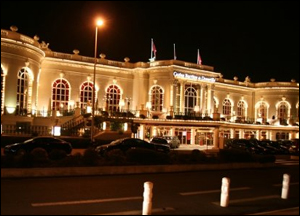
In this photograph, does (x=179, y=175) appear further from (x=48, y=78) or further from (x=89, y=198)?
(x=48, y=78)

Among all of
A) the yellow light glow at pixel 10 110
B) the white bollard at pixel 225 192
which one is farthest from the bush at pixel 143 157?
the yellow light glow at pixel 10 110

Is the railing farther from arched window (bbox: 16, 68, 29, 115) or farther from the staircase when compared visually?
arched window (bbox: 16, 68, 29, 115)

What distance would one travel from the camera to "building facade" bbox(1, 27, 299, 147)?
132 feet

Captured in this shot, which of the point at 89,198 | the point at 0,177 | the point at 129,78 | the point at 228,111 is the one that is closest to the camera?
the point at 89,198

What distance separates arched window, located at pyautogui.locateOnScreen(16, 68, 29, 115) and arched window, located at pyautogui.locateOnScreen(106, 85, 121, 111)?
40.4 feet

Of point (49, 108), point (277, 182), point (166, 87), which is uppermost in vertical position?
point (166, 87)

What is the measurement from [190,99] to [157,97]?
4.65 metres

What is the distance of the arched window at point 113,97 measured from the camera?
5212 cm

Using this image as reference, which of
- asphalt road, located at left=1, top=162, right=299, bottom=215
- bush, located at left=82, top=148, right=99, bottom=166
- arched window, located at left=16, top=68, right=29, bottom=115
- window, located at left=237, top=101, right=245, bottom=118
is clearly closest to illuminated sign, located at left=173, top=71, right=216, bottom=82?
window, located at left=237, top=101, right=245, bottom=118

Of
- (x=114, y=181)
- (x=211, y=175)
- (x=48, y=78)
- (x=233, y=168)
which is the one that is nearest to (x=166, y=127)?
(x=48, y=78)

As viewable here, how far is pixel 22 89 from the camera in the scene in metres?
41.9

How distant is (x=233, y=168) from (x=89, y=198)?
14.0 metres

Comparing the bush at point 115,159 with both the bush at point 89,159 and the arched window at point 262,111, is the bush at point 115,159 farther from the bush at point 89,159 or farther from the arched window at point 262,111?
the arched window at point 262,111

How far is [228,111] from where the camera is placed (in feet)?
211
